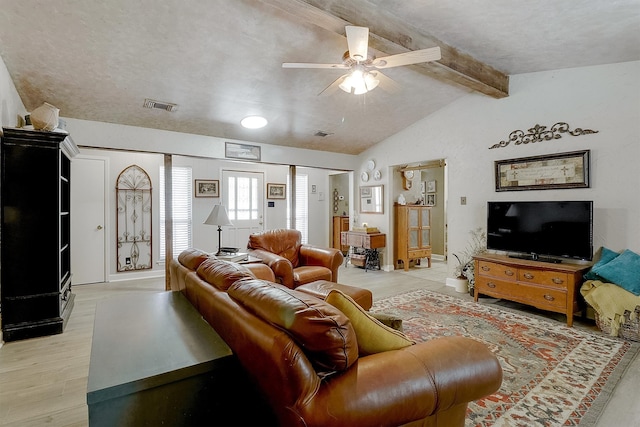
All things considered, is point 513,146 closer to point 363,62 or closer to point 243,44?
point 363,62

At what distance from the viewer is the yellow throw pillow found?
124cm

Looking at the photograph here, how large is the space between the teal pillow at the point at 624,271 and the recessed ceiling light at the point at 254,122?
4259mm

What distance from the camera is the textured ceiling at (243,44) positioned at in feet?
7.91

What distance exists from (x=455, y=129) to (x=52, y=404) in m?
5.24

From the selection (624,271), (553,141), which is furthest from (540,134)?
(624,271)

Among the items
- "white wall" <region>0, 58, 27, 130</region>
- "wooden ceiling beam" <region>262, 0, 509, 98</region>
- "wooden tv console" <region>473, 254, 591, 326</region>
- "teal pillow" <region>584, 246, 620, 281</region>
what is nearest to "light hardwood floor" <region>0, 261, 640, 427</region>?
"wooden tv console" <region>473, 254, 591, 326</region>

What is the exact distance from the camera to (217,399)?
1.33 m

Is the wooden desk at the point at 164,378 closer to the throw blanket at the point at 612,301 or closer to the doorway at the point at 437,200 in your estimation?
the throw blanket at the point at 612,301

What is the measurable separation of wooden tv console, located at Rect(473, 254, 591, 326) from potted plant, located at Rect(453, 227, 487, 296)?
0.33 meters

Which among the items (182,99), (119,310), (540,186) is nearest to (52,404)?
(119,310)

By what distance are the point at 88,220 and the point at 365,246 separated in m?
4.63

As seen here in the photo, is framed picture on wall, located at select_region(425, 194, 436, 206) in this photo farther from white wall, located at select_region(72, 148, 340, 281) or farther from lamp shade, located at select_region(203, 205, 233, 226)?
lamp shade, located at select_region(203, 205, 233, 226)

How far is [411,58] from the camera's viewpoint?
2.38 m

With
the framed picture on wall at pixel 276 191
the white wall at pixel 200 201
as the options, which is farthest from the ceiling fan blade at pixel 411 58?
the framed picture on wall at pixel 276 191
